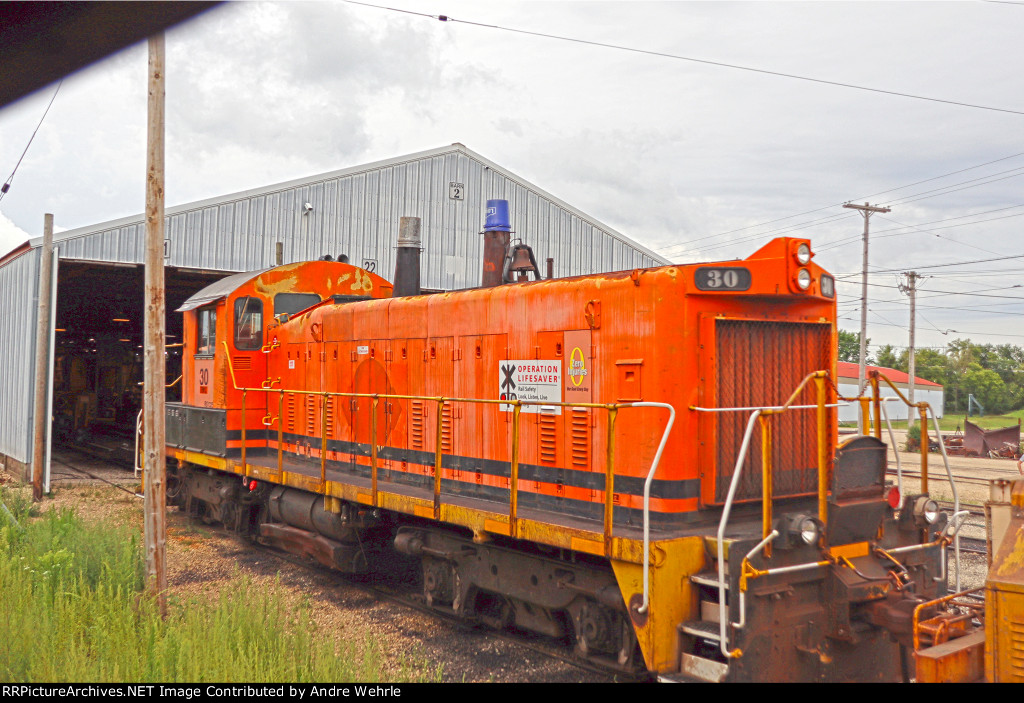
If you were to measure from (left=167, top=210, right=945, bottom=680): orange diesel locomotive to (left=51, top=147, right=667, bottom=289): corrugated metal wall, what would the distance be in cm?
1148

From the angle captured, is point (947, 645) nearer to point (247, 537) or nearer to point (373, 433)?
point (373, 433)

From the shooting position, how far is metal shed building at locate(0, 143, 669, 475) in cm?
1670

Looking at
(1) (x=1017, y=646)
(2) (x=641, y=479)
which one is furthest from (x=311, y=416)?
(1) (x=1017, y=646)

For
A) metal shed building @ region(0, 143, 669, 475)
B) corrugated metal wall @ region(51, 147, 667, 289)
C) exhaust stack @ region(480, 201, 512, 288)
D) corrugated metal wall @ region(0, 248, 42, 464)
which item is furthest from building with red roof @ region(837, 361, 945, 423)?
exhaust stack @ region(480, 201, 512, 288)

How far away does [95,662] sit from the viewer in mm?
5098

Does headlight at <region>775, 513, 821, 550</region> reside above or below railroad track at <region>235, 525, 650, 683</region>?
above

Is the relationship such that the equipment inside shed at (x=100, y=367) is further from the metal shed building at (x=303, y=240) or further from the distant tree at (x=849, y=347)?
the distant tree at (x=849, y=347)

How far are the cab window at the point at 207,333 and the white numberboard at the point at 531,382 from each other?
578 centimetres

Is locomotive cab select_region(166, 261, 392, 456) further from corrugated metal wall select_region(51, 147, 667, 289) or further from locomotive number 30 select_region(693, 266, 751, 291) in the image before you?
corrugated metal wall select_region(51, 147, 667, 289)

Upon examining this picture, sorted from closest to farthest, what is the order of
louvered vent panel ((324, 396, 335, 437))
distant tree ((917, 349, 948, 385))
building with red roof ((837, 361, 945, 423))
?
louvered vent panel ((324, 396, 335, 437)) < building with red roof ((837, 361, 945, 423)) < distant tree ((917, 349, 948, 385))

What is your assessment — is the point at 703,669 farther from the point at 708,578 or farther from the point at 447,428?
the point at 447,428

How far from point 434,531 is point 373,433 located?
3.94 feet

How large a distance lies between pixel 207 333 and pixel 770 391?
8.41 metres

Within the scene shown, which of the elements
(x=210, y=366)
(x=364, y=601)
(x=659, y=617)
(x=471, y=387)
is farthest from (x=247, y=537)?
(x=659, y=617)
